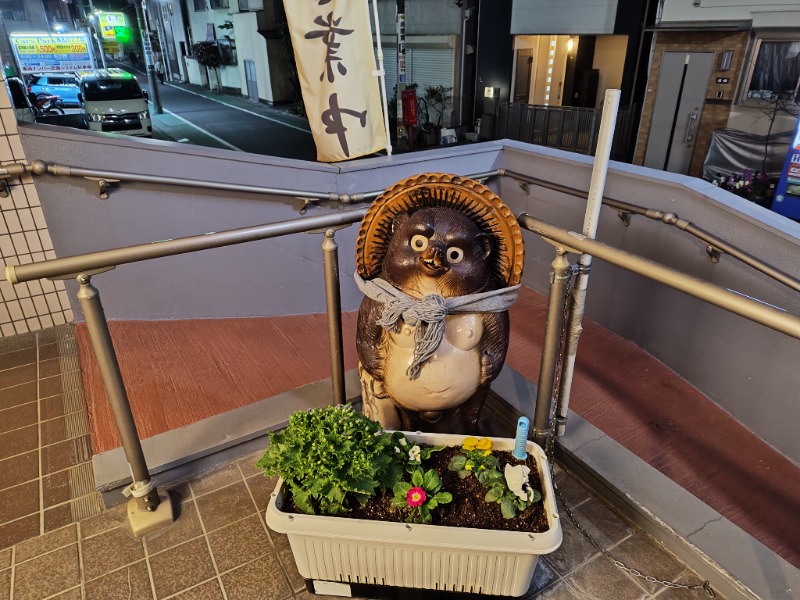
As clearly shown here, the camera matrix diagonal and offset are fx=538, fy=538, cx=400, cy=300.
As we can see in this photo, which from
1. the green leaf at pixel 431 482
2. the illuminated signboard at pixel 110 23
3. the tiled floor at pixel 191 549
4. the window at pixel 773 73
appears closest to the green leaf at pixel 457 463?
the green leaf at pixel 431 482

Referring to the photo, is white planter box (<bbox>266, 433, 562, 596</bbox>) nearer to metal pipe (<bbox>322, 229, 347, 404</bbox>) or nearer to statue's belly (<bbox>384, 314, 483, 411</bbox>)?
statue's belly (<bbox>384, 314, 483, 411</bbox>)

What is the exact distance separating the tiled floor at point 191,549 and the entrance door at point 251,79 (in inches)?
764

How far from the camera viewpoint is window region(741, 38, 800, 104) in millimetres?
7801

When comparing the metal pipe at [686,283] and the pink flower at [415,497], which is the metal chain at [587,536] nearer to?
the metal pipe at [686,283]

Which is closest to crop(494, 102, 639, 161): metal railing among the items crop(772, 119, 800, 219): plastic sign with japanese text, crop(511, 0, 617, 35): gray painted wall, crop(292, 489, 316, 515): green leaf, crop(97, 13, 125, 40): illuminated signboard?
crop(511, 0, 617, 35): gray painted wall

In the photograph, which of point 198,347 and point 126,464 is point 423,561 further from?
point 198,347

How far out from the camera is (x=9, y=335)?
3.46 metres

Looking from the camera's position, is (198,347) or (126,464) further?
(198,347)

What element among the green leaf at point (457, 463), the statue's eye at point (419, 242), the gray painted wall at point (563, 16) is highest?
the gray painted wall at point (563, 16)

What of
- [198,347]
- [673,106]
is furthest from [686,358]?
[673,106]

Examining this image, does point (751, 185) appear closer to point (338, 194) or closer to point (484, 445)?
point (338, 194)

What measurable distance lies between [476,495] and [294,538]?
57cm

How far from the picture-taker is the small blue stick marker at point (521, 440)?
171 cm

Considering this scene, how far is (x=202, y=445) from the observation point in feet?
7.37
